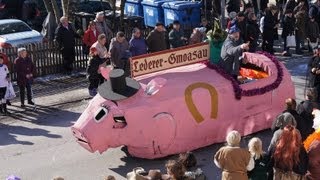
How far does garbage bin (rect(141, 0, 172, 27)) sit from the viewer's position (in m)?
22.8

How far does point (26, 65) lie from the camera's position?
45.6 feet

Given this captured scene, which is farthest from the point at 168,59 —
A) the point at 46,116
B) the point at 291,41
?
the point at 291,41

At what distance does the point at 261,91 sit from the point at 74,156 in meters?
3.57

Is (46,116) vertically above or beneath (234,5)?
beneath

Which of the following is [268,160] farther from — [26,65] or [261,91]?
[26,65]

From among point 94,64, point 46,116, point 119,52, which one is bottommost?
point 46,116

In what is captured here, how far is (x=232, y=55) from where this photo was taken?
11719mm

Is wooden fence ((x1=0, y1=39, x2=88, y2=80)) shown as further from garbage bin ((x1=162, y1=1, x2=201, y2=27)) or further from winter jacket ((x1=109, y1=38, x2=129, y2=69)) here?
garbage bin ((x1=162, y1=1, x2=201, y2=27))

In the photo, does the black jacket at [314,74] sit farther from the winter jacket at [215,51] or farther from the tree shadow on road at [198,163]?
the tree shadow on road at [198,163]

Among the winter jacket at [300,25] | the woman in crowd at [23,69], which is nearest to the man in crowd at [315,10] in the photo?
the winter jacket at [300,25]

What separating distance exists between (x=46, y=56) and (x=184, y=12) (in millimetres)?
6551

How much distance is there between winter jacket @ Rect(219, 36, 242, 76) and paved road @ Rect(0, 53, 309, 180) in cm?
131

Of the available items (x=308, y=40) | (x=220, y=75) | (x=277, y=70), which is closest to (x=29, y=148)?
(x=220, y=75)

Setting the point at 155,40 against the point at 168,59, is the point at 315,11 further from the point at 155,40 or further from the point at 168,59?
the point at 168,59
